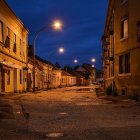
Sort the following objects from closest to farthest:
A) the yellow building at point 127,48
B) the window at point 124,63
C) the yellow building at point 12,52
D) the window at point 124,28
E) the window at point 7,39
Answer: the yellow building at point 127,48 < the window at point 124,63 < the window at point 124,28 < the yellow building at point 12,52 < the window at point 7,39

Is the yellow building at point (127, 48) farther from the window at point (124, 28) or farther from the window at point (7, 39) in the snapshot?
the window at point (7, 39)

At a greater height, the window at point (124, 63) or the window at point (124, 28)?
the window at point (124, 28)

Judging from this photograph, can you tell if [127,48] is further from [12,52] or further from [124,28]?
[12,52]

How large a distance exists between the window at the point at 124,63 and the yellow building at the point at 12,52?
9807 millimetres

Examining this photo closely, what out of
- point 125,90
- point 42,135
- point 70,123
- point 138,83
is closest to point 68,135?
point 42,135

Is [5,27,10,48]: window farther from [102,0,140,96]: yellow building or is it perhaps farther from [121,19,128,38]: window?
[121,19,128,38]: window

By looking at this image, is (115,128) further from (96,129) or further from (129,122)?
(129,122)

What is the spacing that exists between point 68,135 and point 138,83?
55.3 ft

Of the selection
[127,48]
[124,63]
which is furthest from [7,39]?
[127,48]

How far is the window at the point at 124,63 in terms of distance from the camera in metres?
29.6

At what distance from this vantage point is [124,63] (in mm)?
30516

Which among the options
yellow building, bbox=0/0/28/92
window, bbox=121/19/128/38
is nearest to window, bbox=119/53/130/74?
window, bbox=121/19/128/38

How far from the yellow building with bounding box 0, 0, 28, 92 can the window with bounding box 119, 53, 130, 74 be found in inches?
386

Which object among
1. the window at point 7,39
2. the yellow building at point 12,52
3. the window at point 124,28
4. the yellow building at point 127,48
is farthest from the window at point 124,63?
the window at point 7,39
